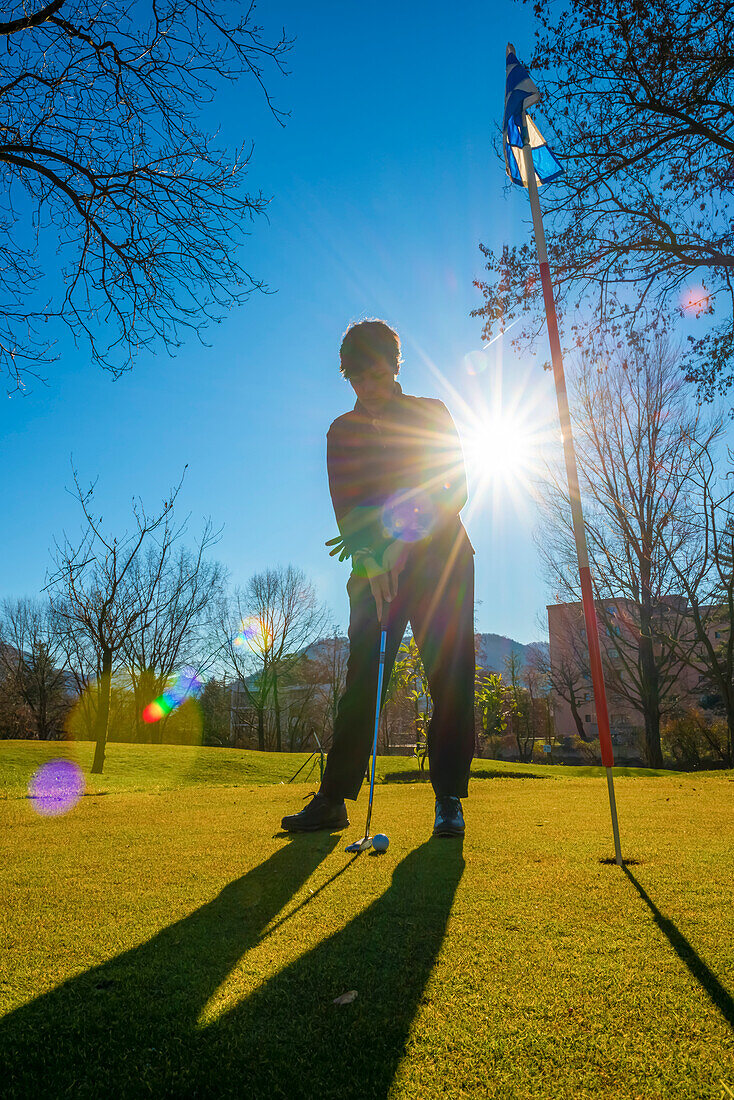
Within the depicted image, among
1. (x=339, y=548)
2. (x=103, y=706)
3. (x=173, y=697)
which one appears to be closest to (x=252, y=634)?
(x=173, y=697)

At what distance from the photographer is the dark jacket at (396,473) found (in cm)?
336

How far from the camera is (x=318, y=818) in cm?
299

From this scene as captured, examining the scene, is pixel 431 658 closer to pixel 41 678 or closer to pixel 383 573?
pixel 383 573

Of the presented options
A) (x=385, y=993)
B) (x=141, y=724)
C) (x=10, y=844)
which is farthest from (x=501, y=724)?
(x=141, y=724)

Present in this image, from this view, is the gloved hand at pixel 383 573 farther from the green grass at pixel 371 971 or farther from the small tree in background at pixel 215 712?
the small tree in background at pixel 215 712

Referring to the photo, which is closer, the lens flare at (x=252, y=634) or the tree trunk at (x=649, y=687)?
the tree trunk at (x=649, y=687)

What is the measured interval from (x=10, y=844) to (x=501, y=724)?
15532 millimetres

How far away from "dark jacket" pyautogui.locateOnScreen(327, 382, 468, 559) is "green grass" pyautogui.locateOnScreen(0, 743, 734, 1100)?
1.65 m

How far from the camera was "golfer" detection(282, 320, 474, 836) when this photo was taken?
3.15 m

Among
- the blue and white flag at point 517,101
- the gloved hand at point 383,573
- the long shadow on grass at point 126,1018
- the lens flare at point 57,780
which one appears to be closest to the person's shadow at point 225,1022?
the long shadow on grass at point 126,1018

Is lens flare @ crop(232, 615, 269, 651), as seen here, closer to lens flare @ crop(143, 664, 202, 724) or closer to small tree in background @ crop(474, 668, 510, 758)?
lens flare @ crop(143, 664, 202, 724)

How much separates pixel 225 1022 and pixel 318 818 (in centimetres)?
205

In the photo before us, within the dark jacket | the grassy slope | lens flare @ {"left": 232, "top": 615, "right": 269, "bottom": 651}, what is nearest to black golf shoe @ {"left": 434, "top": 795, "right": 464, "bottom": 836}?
the dark jacket

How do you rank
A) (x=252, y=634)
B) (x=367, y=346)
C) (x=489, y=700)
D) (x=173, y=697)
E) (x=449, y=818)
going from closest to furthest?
(x=449, y=818), (x=367, y=346), (x=489, y=700), (x=252, y=634), (x=173, y=697)
